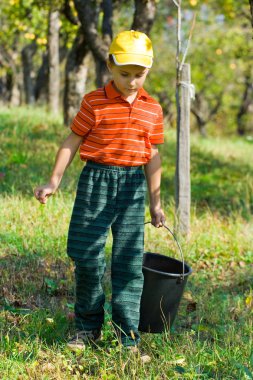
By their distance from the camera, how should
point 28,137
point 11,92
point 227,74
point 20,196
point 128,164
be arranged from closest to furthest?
point 128,164 → point 20,196 → point 28,137 → point 11,92 → point 227,74

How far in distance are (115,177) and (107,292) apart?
1.48m

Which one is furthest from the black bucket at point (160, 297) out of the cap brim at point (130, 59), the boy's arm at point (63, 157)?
the cap brim at point (130, 59)

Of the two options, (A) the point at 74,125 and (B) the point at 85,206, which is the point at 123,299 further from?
(A) the point at 74,125

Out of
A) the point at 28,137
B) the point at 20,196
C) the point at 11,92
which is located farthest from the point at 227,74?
the point at 20,196

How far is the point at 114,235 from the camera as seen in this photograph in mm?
3408

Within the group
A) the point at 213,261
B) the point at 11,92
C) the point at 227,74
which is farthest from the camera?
the point at 227,74

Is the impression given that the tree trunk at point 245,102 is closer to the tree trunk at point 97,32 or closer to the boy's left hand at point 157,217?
the tree trunk at point 97,32

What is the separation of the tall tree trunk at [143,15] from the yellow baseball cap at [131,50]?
5572mm

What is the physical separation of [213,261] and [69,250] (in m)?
2.50

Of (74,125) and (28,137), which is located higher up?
(28,137)

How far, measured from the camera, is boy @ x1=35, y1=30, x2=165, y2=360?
10.7 feet

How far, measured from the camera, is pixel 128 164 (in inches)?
130

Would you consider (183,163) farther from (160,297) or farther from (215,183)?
(215,183)

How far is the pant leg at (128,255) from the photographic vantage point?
11.0ft
